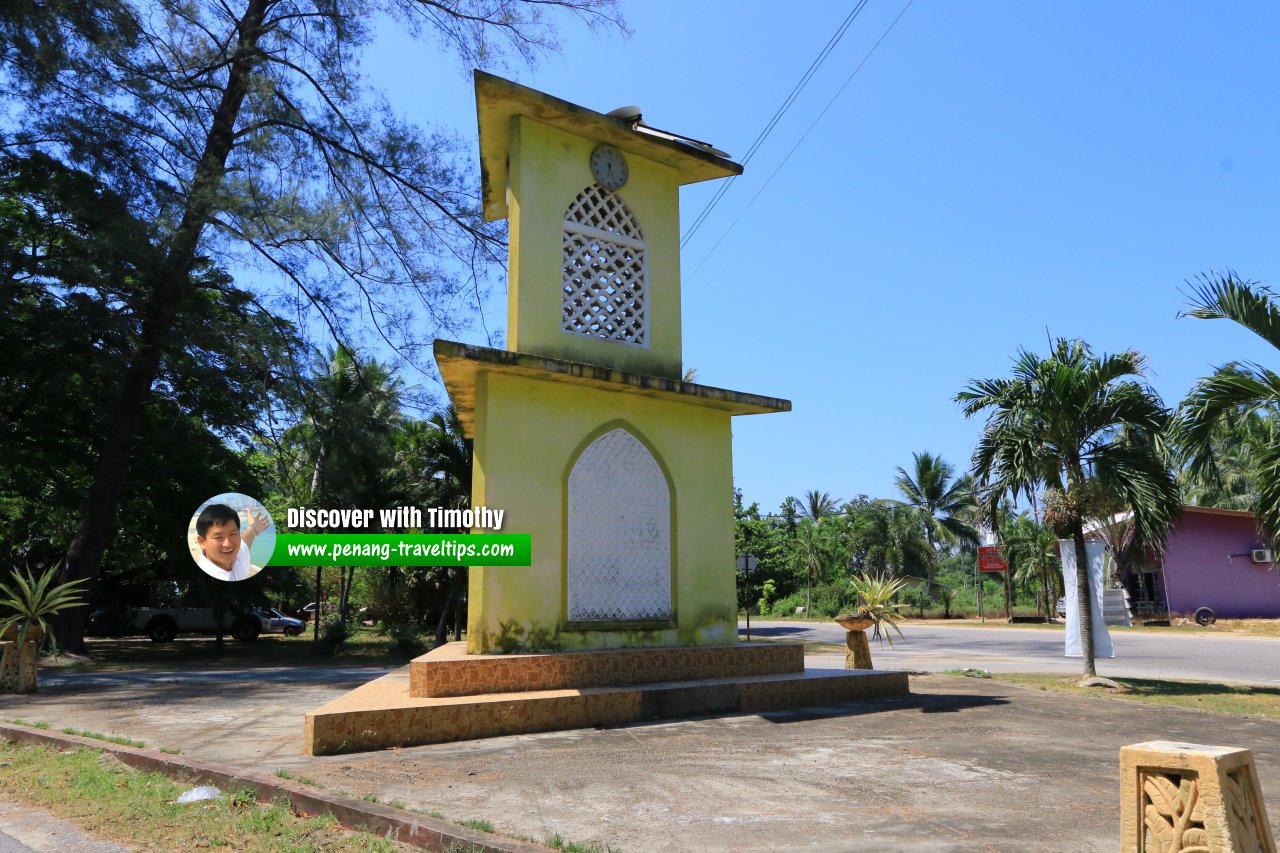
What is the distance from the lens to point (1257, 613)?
32062mm

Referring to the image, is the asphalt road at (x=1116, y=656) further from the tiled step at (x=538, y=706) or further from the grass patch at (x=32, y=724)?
the grass patch at (x=32, y=724)

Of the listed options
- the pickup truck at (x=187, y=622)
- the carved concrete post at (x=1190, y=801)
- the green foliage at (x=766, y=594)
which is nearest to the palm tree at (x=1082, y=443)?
the carved concrete post at (x=1190, y=801)

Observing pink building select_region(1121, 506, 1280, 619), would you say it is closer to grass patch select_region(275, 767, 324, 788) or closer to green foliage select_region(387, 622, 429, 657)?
green foliage select_region(387, 622, 429, 657)

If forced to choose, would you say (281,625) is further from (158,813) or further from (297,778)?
(158,813)

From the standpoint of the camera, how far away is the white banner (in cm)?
1262

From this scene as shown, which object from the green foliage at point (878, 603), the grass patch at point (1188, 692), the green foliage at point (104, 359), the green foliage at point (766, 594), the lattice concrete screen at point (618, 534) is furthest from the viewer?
the green foliage at point (766, 594)

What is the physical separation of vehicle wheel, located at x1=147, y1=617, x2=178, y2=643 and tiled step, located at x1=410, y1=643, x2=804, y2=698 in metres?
21.9

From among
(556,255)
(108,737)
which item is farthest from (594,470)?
(108,737)

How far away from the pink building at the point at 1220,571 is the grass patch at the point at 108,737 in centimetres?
3420

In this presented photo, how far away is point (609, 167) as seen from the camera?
9.73m

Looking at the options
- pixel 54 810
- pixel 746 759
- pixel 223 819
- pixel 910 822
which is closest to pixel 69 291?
pixel 54 810

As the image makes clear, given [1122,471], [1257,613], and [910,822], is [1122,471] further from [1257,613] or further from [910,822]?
[1257,613]

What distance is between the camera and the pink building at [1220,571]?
1256 inches

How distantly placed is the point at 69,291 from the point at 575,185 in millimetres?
12155
